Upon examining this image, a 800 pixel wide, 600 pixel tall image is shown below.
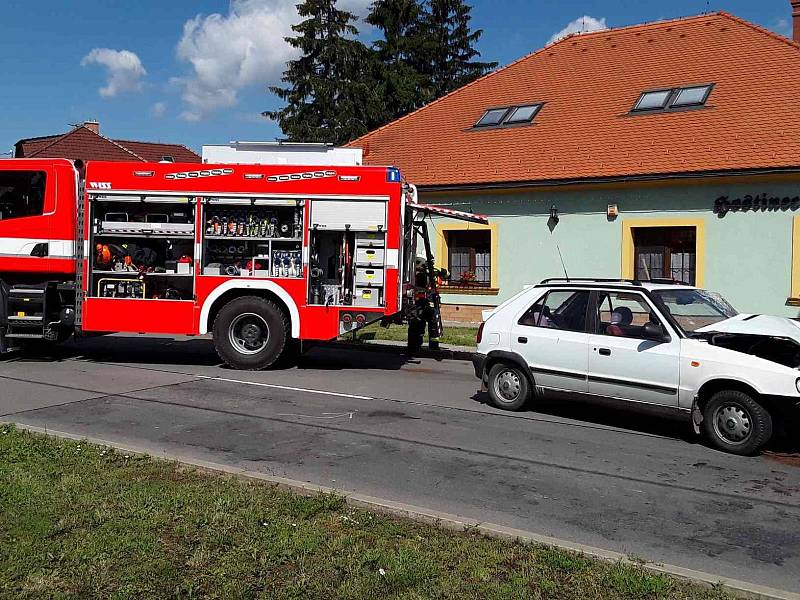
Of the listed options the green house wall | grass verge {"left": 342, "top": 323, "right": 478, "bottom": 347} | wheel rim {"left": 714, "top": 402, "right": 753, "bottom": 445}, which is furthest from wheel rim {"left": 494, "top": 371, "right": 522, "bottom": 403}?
the green house wall

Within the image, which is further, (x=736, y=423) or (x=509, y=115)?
(x=509, y=115)

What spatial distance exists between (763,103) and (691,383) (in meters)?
12.0

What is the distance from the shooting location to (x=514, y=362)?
368 inches

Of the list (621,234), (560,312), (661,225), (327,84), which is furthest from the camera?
(327,84)

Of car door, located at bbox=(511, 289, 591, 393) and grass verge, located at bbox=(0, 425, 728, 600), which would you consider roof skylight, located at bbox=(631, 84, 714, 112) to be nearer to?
car door, located at bbox=(511, 289, 591, 393)

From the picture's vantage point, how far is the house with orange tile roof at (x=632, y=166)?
16375 mm


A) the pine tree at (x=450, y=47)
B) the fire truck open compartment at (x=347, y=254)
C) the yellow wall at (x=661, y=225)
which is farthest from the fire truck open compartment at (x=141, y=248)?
the pine tree at (x=450, y=47)

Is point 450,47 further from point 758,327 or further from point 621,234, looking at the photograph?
point 758,327

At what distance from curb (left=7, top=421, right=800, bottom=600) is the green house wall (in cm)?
1291

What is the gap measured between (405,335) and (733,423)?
32.9ft

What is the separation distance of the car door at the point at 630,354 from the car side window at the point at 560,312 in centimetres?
16

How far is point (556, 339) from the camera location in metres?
8.92

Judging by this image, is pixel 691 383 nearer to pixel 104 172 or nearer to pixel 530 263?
pixel 104 172

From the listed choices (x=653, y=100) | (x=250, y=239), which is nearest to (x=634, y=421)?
(x=250, y=239)
